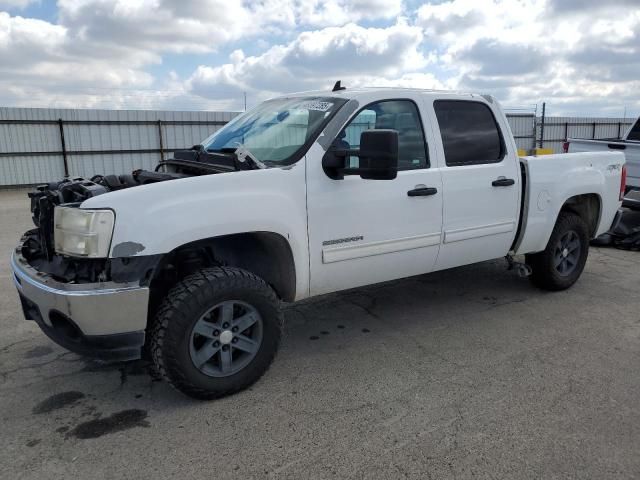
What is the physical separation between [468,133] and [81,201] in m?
3.02

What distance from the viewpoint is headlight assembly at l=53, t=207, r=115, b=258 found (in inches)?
111

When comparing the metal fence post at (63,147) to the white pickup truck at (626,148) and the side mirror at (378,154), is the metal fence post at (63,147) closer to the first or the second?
the white pickup truck at (626,148)

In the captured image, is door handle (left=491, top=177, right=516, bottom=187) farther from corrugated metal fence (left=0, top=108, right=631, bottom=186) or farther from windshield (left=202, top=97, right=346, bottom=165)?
corrugated metal fence (left=0, top=108, right=631, bottom=186)

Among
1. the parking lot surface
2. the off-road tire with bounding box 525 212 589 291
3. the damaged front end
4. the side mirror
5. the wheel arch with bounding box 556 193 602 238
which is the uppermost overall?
the side mirror

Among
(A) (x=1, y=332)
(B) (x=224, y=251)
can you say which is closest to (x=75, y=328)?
(B) (x=224, y=251)

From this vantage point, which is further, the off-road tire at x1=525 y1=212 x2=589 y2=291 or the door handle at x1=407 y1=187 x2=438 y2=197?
the off-road tire at x1=525 y1=212 x2=589 y2=291

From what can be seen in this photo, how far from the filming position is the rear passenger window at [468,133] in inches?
168

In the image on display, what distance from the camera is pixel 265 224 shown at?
328 centimetres

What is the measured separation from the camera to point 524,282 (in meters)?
5.82

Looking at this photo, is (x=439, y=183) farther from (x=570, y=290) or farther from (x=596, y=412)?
(x=570, y=290)

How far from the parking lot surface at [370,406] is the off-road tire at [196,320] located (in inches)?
5.6

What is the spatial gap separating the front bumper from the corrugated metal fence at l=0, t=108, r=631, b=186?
50.9ft

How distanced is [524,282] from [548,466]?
3453mm

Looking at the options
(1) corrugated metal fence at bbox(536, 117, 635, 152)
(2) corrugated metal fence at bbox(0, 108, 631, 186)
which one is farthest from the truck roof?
(1) corrugated metal fence at bbox(536, 117, 635, 152)
